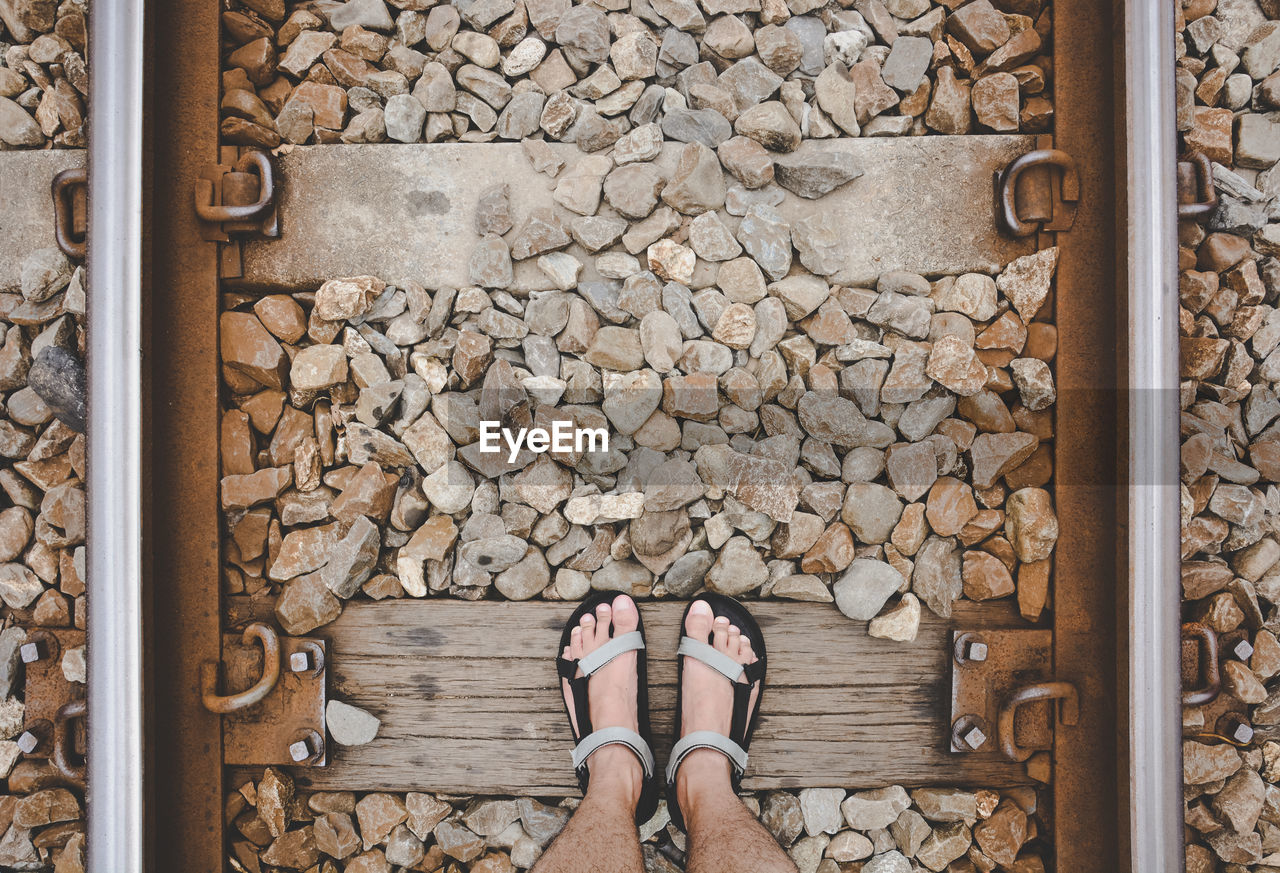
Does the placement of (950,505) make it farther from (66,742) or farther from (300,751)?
(66,742)

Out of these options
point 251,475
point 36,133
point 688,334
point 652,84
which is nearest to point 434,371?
point 251,475

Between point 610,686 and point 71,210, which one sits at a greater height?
point 71,210

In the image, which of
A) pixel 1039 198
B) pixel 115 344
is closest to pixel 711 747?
pixel 1039 198

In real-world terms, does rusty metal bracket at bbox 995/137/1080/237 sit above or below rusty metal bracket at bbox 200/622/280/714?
above

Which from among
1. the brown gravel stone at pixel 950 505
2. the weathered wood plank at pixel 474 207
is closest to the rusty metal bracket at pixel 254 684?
the weathered wood plank at pixel 474 207

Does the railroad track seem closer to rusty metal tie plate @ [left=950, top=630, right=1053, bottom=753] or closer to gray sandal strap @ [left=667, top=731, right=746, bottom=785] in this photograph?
rusty metal tie plate @ [left=950, top=630, right=1053, bottom=753]

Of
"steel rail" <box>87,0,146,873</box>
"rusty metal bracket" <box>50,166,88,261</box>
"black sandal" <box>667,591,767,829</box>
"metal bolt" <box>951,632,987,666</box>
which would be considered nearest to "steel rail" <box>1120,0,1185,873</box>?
"metal bolt" <box>951,632,987,666</box>
